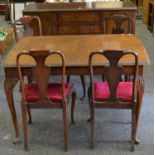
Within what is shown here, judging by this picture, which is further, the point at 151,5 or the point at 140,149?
the point at 151,5

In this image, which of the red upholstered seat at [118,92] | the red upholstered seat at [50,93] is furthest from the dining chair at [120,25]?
the red upholstered seat at [50,93]

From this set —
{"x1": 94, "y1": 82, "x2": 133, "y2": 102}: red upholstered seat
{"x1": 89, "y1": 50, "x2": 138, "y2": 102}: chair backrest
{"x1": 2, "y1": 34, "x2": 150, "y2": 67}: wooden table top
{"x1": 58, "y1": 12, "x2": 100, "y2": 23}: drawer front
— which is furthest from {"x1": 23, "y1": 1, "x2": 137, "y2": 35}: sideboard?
{"x1": 89, "y1": 50, "x2": 138, "y2": 102}: chair backrest

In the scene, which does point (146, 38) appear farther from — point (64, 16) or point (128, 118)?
point (128, 118)

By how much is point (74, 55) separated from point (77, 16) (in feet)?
4.95

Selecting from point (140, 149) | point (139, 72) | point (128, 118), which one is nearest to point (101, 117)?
point (128, 118)

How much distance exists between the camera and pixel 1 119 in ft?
9.97

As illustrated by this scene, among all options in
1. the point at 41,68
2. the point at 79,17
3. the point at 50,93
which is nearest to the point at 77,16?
the point at 79,17

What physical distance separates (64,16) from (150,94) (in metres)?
1.40

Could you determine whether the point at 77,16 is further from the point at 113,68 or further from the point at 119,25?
the point at 113,68

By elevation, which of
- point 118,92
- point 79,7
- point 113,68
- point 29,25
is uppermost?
point 79,7

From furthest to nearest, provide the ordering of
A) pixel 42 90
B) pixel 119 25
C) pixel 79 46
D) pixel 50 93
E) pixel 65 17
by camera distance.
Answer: pixel 65 17, pixel 119 25, pixel 79 46, pixel 50 93, pixel 42 90

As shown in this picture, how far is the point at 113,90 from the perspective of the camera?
2.36 metres

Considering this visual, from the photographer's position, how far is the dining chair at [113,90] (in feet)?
7.39

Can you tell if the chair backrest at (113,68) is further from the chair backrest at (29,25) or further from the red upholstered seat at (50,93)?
the chair backrest at (29,25)
